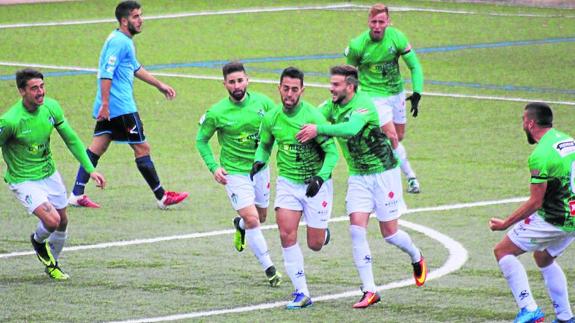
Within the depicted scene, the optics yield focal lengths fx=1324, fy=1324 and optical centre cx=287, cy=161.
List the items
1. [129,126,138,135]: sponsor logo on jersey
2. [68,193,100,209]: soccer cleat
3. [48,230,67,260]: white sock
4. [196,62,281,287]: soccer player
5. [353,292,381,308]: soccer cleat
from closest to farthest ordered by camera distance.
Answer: [353,292,381,308]: soccer cleat → [196,62,281,287]: soccer player → [48,230,67,260]: white sock → [129,126,138,135]: sponsor logo on jersey → [68,193,100,209]: soccer cleat

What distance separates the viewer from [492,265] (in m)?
13.1

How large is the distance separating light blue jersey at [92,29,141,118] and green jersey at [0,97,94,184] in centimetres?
334

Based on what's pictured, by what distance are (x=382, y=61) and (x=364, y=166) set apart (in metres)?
4.84

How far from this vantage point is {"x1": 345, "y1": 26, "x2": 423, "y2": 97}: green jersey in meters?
16.8

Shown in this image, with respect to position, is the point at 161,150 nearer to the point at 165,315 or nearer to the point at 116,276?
the point at 116,276

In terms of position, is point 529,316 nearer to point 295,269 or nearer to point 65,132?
point 295,269

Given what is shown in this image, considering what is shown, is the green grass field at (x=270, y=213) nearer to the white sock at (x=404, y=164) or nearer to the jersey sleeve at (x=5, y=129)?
the white sock at (x=404, y=164)

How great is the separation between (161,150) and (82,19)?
16923 mm

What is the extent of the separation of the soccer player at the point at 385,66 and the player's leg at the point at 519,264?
5814 mm

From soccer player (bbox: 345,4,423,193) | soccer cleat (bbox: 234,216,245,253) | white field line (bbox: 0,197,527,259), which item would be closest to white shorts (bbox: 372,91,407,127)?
soccer player (bbox: 345,4,423,193)

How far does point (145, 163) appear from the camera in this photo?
16391mm

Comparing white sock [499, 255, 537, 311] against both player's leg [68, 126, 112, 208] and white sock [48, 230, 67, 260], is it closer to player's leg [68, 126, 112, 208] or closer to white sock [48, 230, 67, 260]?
white sock [48, 230, 67, 260]

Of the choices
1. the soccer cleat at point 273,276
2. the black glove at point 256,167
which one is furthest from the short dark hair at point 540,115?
the soccer cleat at point 273,276

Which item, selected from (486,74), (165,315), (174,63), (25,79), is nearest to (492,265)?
(165,315)
